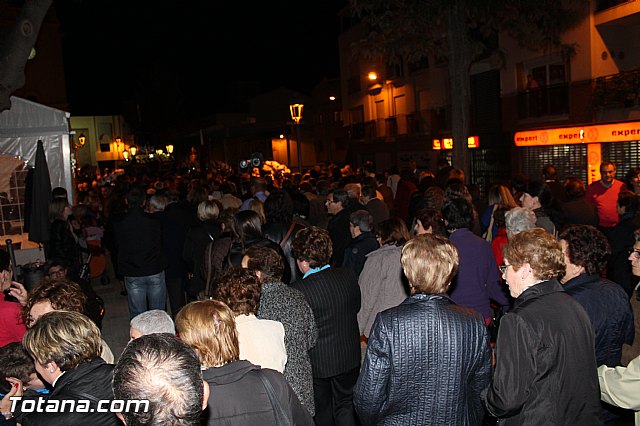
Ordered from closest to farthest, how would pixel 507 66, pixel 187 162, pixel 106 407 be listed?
1. pixel 106 407
2. pixel 507 66
3. pixel 187 162

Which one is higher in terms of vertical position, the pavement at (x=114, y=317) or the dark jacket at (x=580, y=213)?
the dark jacket at (x=580, y=213)

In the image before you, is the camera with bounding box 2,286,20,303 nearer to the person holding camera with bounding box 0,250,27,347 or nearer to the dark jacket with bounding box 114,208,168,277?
the person holding camera with bounding box 0,250,27,347

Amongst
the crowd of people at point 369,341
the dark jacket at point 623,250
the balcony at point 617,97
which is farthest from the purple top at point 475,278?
the balcony at point 617,97

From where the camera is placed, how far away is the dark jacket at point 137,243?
301 inches

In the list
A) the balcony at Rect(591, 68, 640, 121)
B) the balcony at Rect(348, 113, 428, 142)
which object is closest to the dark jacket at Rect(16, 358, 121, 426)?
the balcony at Rect(591, 68, 640, 121)

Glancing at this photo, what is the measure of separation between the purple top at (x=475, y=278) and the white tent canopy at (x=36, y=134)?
946cm

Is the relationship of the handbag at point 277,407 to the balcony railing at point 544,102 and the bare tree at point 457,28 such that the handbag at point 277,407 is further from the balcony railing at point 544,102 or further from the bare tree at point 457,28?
the balcony railing at point 544,102

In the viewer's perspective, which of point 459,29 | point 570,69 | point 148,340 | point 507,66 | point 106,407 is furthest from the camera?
point 507,66

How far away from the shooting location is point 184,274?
29.3 ft

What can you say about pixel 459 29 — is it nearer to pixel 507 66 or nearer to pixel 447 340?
pixel 507 66

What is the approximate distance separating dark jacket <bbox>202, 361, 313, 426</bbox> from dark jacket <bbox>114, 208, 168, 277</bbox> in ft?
17.2

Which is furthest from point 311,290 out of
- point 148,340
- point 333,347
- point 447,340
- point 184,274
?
point 184,274

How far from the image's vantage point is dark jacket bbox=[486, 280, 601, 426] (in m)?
3.13

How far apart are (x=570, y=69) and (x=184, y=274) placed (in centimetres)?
1604
